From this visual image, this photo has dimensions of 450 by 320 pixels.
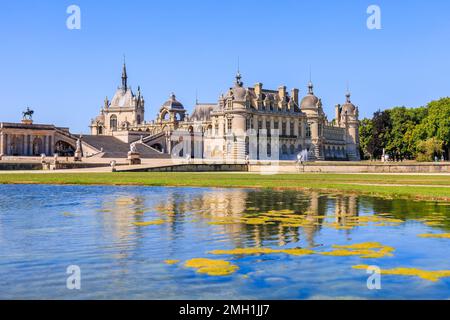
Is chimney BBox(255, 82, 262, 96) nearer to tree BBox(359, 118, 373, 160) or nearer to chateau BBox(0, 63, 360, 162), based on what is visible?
chateau BBox(0, 63, 360, 162)

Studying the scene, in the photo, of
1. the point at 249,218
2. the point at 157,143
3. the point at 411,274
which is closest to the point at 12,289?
the point at 411,274

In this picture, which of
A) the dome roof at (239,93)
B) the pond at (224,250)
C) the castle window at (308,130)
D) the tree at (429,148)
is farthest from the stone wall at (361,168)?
the castle window at (308,130)

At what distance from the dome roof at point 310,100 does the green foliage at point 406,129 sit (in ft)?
55.8

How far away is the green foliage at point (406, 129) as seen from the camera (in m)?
102

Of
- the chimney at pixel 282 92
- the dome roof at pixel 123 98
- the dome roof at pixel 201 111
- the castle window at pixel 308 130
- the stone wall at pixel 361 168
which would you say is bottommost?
the stone wall at pixel 361 168

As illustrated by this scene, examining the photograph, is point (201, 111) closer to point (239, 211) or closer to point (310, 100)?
point (310, 100)

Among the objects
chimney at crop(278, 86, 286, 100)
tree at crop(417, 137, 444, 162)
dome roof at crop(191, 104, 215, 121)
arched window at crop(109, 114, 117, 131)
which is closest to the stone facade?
dome roof at crop(191, 104, 215, 121)

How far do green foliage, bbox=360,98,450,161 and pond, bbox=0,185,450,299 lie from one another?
259ft

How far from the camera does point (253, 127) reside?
320 ft

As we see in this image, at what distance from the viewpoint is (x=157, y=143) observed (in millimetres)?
111750

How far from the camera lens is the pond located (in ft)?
40.3

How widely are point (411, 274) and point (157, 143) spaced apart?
99.6m

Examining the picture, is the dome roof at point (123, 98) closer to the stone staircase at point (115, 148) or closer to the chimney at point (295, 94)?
the stone staircase at point (115, 148)

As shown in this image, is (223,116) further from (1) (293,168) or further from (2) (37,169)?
(2) (37,169)
